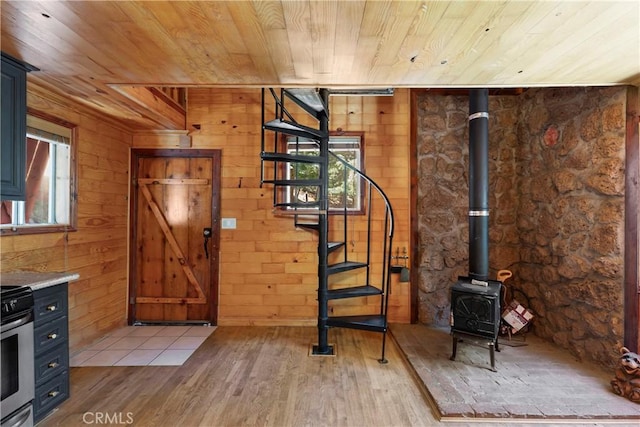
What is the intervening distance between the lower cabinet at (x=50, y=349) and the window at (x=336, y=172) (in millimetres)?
2268

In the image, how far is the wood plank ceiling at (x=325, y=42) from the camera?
1414 mm

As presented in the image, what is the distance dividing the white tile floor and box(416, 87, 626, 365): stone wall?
8.38 ft

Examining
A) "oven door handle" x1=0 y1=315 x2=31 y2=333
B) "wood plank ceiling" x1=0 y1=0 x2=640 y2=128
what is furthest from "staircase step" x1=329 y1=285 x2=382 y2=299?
"oven door handle" x1=0 y1=315 x2=31 y2=333

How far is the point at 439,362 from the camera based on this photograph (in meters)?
2.58

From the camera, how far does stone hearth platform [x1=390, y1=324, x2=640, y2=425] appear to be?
194cm

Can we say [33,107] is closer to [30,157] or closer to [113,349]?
[30,157]

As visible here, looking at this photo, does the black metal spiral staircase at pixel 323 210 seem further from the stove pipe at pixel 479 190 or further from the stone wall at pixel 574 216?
the stone wall at pixel 574 216

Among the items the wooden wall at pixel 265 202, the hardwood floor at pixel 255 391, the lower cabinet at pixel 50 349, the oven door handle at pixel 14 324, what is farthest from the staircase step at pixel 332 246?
the oven door handle at pixel 14 324

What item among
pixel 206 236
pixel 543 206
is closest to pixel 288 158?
pixel 206 236

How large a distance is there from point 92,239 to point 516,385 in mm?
3927

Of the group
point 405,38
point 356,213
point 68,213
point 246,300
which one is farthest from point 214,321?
point 405,38

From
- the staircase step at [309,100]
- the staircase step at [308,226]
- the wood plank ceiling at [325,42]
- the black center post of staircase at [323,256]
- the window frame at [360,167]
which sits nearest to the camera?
the wood plank ceiling at [325,42]

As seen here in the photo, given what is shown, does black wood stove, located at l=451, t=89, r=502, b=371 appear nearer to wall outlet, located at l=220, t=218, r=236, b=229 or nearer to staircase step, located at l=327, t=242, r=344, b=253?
staircase step, located at l=327, t=242, r=344, b=253

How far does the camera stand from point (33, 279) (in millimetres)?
1988
